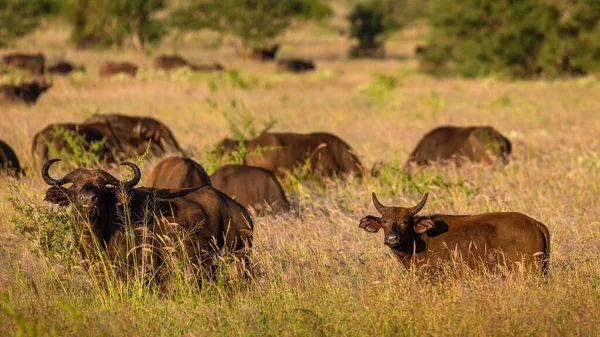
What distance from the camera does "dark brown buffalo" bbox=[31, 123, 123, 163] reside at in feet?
46.0

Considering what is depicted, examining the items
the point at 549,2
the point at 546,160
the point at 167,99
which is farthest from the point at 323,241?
the point at 549,2

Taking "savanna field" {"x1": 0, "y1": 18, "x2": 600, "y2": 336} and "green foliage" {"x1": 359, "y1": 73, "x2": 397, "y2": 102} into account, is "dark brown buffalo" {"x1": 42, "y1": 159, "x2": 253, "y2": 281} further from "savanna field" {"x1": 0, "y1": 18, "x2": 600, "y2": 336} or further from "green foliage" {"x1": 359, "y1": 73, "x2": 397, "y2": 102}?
"green foliage" {"x1": 359, "y1": 73, "x2": 397, "y2": 102}

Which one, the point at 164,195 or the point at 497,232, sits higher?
the point at 164,195

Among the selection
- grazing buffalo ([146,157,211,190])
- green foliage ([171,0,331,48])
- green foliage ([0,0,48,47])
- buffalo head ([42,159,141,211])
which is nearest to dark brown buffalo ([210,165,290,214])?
grazing buffalo ([146,157,211,190])

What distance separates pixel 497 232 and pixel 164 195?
2.75 m

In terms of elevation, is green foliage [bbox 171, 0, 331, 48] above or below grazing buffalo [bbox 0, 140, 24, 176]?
above

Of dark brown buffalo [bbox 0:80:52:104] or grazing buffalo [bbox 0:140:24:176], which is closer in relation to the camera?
grazing buffalo [bbox 0:140:24:176]

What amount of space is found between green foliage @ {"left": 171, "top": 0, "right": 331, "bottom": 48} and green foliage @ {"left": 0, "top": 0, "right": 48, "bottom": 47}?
9606 mm

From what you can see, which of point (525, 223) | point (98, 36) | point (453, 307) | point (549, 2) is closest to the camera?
point (453, 307)

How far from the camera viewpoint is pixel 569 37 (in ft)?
121

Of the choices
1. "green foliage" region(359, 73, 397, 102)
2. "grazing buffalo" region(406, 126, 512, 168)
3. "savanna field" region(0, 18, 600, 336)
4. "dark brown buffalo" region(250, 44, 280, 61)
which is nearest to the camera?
"savanna field" region(0, 18, 600, 336)

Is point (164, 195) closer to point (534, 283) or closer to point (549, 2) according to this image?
point (534, 283)

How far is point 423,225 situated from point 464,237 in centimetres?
44

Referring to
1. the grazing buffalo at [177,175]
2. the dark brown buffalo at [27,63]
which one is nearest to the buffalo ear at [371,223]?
the grazing buffalo at [177,175]
